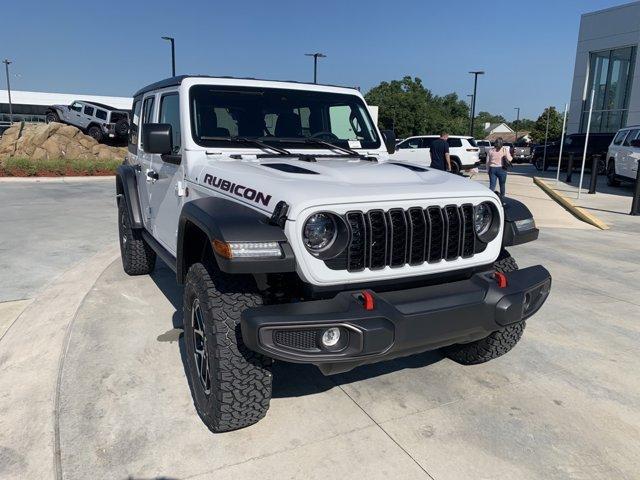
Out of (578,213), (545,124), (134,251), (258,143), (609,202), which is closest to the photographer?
(258,143)

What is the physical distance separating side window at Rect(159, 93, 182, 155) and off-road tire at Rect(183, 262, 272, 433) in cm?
141

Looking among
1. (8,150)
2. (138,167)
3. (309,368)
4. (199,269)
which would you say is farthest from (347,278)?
(8,150)

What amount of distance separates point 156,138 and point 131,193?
189cm

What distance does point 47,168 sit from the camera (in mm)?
16969

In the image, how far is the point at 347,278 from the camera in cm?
256

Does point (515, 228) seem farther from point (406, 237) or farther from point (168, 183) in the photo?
point (168, 183)

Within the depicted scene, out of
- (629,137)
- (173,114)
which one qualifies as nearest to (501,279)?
(173,114)

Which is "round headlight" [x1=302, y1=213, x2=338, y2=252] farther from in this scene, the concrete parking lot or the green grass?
the green grass

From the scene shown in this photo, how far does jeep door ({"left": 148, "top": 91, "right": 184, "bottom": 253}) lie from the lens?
12.3 ft

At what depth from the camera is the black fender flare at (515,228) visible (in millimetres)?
Result: 3098

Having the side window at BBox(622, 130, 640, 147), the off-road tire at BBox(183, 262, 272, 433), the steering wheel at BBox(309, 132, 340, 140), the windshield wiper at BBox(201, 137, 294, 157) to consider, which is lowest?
the off-road tire at BBox(183, 262, 272, 433)

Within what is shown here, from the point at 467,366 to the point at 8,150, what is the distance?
22.7 meters

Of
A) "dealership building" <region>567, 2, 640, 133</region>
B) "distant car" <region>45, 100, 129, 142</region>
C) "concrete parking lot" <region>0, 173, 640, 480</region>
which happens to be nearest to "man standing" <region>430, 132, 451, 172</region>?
"concrete parking lot" <region>0, 173, 640, 480</region>

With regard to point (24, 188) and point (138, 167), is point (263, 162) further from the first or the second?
point (24, 188)
